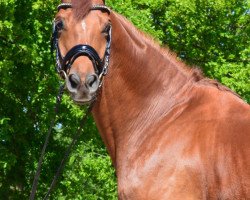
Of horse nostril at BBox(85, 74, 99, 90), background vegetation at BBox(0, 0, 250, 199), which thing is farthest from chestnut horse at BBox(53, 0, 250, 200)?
background vegetation at BBox(0, 0, 250, 199)

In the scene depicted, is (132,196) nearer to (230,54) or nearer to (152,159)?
(152,159)

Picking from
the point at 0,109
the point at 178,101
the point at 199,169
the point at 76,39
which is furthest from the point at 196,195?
the point at 0,109

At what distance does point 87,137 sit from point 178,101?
1299 cm

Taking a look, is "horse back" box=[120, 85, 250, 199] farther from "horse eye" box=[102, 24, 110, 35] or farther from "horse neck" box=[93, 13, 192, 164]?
"horse eye" box=[102, 24, 110, 35]

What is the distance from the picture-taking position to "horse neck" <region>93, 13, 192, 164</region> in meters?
4.84

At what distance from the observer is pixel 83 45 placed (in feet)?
15.0

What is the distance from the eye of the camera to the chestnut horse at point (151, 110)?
4.30 meters

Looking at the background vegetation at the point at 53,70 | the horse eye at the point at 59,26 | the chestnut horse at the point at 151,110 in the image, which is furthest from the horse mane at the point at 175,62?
the background vegetation at the point at 53,70

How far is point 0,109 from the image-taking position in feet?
55.0

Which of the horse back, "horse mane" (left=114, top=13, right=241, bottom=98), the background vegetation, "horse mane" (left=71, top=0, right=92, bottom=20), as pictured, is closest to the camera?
the horse back

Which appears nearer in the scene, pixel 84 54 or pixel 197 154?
pixel 197 154

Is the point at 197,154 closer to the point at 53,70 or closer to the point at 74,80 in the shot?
the point at 74,80

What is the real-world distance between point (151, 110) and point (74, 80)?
2.47ft

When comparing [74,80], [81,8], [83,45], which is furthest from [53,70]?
[74,80]
